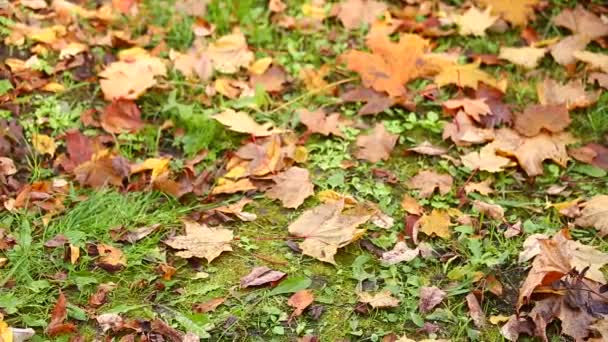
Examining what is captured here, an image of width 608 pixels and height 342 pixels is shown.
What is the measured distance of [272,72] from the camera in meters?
3.53

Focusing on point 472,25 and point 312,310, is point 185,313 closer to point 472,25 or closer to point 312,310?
point 312,310

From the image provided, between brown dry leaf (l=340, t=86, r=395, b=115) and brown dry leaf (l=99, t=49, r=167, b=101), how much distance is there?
841mm

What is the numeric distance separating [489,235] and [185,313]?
3.69ft

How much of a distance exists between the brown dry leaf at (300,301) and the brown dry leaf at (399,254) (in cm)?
31

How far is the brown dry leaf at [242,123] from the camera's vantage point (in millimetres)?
3182

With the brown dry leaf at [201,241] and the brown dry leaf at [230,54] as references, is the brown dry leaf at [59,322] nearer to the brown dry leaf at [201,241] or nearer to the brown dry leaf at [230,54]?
the brown dry leaf at [201,241]

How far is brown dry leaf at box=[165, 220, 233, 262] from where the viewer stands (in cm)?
268

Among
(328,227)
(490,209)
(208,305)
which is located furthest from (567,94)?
(208,305)

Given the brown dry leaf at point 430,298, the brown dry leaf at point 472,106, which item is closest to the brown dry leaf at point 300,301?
the brown dry leaf at point 430,298

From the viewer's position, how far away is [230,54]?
3.60 m

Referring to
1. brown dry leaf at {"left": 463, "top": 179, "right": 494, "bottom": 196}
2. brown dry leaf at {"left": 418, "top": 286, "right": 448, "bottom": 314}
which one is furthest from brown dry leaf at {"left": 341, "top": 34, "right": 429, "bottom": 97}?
brown dry leaf at {"left": 418, "top": 286, "right": 448, "bottom": 314}

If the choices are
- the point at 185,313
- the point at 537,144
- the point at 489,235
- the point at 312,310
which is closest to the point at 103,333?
the point at 185,313

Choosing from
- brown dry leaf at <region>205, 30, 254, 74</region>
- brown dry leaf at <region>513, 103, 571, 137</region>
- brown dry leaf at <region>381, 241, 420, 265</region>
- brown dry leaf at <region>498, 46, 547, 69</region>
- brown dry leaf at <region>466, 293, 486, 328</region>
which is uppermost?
brown dry leaf at <region>205, 30, 254, 74</region>

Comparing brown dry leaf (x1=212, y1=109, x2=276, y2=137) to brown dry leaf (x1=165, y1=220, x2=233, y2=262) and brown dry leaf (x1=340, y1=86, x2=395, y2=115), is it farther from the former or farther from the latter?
brown dry leaf (x1=165, y1=220, x2=233, y2=262)
